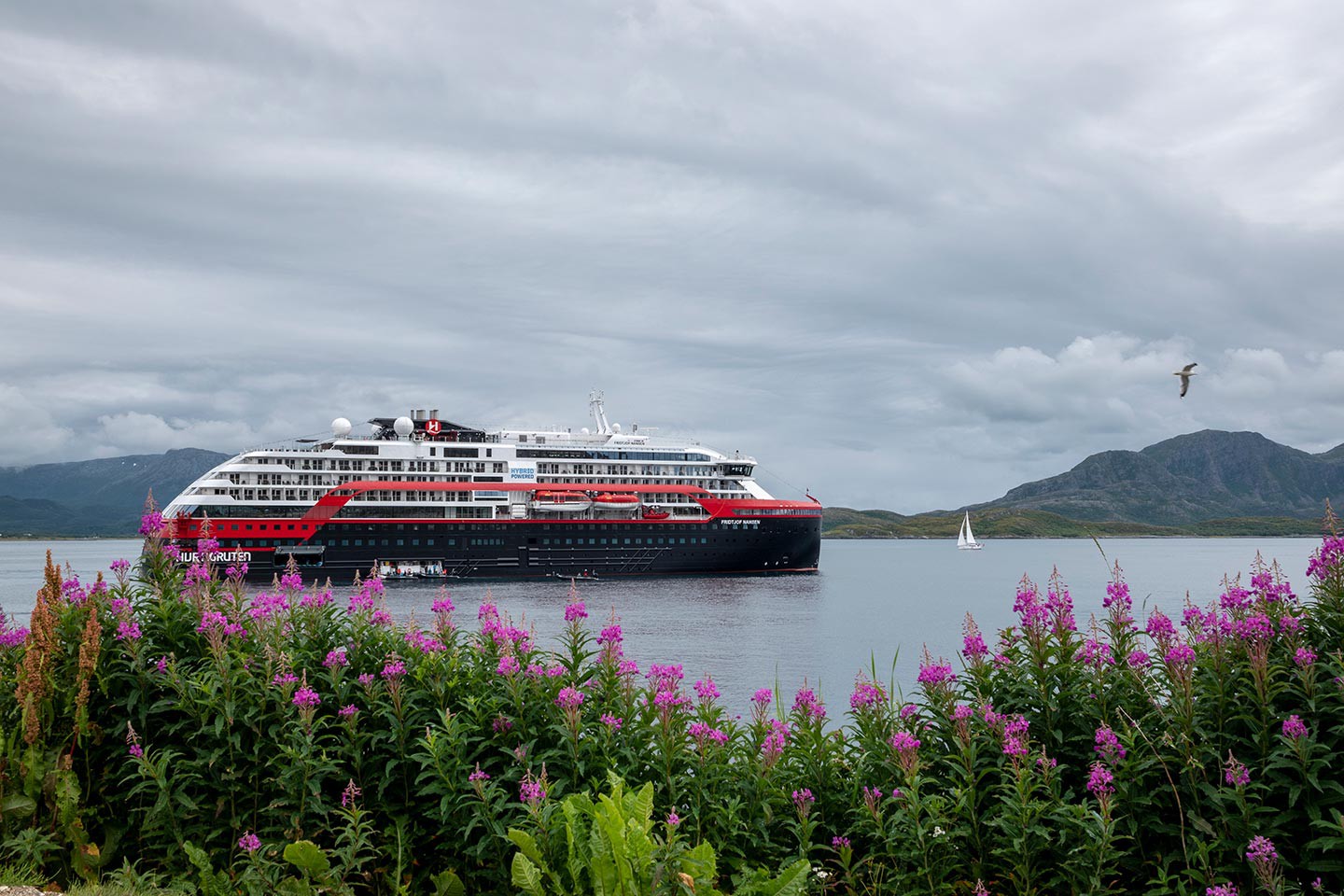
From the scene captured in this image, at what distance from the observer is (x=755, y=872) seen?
512cm

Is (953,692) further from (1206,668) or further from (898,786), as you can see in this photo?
(1206,668)

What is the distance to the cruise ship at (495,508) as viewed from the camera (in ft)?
222

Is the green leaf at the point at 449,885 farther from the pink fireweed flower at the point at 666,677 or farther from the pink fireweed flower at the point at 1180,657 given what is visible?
the pink fireweed flower at the point at 1180,657

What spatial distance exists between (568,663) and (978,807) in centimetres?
308

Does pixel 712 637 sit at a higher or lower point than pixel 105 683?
lower

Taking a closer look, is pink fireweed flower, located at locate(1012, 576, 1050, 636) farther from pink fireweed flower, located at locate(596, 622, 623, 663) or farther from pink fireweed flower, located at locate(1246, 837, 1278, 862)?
pink fireweed flower, located at locate(596, 622, 623, 663)

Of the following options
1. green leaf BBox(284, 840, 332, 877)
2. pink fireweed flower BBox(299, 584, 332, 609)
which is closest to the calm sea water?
pink fireweed flower BBox(299, 584, 332, 609)

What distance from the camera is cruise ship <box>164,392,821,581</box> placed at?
222 ft

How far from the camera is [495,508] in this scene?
237 feet

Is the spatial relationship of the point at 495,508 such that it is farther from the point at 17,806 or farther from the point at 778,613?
the point at 17,806

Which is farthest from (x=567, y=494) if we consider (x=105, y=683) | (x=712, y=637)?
(x=105, y=683)

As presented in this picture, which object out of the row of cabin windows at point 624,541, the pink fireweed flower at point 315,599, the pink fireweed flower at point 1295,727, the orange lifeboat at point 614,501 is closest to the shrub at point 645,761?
the pink fireweed flower at point 1295,727

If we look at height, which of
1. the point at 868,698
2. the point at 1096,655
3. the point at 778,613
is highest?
the point at 1096,655

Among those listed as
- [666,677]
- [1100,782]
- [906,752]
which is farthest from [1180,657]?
[666,677]
